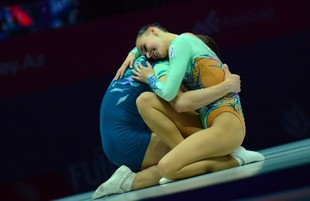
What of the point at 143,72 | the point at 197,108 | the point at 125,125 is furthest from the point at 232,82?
the point at 125,125

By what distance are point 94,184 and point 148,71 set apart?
274 centimetres

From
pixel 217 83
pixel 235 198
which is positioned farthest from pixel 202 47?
pixel 235 198

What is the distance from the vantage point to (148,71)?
3434 millimetres

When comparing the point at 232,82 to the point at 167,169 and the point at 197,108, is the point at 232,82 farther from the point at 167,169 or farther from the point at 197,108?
the point at 167,169

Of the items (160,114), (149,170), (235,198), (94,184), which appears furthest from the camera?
(94,184)

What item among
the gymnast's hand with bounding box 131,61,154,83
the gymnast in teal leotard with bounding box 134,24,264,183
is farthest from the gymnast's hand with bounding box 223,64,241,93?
the gymnast's hand with bounding box 131,61,154,83

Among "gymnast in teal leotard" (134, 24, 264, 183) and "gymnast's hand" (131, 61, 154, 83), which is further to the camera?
"gymnast's hand" (131, 61, 154, 83)

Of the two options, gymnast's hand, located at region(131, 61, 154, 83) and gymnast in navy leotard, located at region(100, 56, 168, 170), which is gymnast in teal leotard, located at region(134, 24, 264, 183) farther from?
gymnast in navy leotard, located at region(100, 56, 168, 170)

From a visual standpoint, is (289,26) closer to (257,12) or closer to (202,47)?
(257,12)

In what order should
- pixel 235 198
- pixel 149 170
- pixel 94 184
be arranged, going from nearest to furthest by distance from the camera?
pixel 235 198 → pixel 149 170 → pixel 94 184

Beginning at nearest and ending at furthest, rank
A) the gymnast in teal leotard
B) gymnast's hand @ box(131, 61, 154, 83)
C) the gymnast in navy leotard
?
1. the gymnast in teal leotard
2. gymnast's hand @ box(131, 61, 154, 83)
3. the gymnast in navy leotard

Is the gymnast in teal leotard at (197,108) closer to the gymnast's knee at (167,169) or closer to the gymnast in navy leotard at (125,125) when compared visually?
the gymnast's knee at (167,169)

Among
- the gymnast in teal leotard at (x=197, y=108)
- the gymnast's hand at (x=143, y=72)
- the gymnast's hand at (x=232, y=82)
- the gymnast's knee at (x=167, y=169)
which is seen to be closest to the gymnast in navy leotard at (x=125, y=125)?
the gymnast's hand at (x=143, y=72)

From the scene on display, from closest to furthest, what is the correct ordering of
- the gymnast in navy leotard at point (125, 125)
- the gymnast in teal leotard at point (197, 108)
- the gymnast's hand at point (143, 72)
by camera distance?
the gymnast in teal leotard at point (197, 108) < the gymnast's hand at point (143, 72) < the gymnast in navy leotard at point (125, 125)
